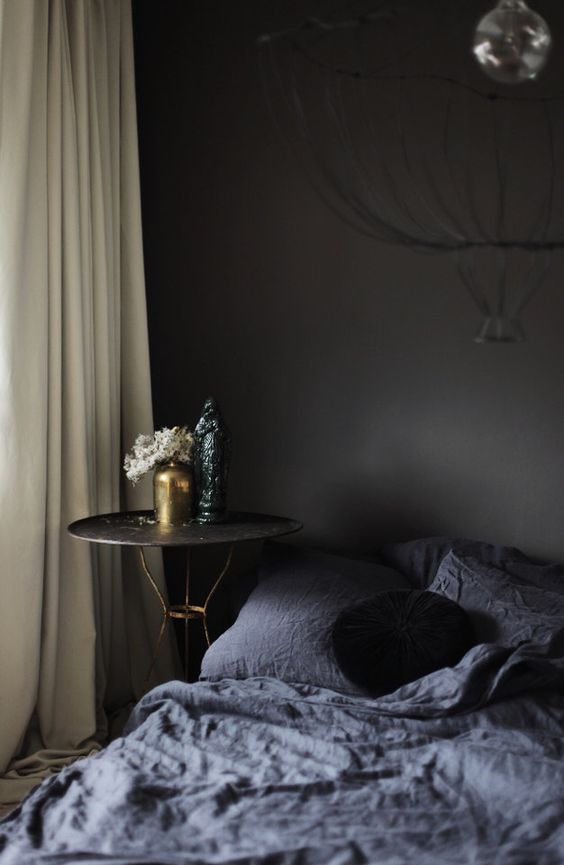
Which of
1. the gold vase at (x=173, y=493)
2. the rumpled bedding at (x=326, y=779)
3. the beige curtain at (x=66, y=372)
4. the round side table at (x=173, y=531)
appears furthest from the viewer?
the gold vase at (x=173, y=493)

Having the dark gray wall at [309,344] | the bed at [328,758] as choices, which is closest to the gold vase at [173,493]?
the bed at [328,758]

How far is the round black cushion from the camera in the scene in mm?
2451

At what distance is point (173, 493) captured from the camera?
3010 millimetres

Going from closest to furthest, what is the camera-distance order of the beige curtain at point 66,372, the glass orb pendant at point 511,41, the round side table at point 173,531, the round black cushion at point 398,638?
the glass orb pendant at point 511,41 → the round black cushion at point 398,638 → the round side table at point 173,531 → the beige curtain at point 66,372

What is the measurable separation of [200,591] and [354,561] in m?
0.75

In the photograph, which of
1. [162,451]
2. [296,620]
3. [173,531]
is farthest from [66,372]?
[296,620]

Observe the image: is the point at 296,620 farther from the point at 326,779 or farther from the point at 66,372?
the point at 66,372

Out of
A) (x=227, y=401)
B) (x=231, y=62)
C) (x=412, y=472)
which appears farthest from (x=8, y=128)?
(x=412, y=472)

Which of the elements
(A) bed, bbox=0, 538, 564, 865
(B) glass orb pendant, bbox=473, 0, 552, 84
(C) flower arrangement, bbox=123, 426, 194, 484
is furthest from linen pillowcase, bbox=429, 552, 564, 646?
(B) glass orb pendant, bbox=473, 0, 552, 84

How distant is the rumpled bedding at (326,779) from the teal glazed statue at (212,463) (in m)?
0.66

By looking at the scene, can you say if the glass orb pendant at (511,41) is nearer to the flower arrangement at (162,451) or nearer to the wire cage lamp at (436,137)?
the wire cage lamp at (436,137)

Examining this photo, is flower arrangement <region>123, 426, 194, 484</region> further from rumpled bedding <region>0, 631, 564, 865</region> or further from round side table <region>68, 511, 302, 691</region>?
rumpled bedding <region>0, 631, 564, 865</region>

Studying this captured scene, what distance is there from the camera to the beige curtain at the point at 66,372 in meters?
2.89

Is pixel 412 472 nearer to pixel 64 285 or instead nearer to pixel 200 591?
pixel 200 591
